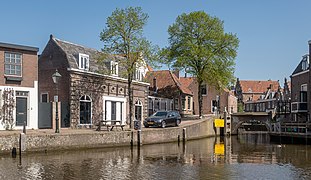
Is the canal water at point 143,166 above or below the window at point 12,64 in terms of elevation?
below

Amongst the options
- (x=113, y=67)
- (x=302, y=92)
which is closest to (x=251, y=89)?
(x=302, y=92)

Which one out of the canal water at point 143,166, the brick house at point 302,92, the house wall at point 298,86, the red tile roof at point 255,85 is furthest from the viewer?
the red tile roof at point 255,85

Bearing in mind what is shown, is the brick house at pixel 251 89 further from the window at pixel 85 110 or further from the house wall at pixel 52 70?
A: the house wall at pixel 52 70

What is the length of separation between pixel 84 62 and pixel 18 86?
818 centimetres

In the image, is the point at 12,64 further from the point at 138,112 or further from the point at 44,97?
the point at 138,112

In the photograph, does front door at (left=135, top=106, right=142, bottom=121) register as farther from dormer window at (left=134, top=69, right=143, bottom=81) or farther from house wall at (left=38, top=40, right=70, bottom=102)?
house wall at (left=38, top=40, right=70, bottom=102)

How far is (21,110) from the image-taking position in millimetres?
31125

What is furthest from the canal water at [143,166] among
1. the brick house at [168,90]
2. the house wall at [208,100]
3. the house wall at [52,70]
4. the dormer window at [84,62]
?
the house wall at [208,100]

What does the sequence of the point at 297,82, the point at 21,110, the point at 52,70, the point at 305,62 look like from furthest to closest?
the point at 297,82, the point at 305,62, the point at 52,70, the point at 21,110

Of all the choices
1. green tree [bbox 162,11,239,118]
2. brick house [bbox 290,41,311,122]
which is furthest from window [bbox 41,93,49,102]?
brick house [bbox 290,41,311,122]

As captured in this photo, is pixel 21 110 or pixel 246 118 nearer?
pixel 21 110

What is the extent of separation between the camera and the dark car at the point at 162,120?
38.1 m

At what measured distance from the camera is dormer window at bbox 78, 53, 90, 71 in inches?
1458

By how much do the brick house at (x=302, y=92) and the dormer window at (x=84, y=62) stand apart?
23.7 meters
